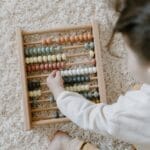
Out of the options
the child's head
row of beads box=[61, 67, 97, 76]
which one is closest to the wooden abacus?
row of beads box=[61, 67, 97, 76]

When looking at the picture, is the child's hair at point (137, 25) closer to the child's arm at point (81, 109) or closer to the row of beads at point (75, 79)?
the child's arm at point (81, 109)

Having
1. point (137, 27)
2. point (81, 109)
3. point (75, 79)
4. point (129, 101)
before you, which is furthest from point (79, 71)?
point (137, 27)

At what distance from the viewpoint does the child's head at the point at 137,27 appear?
724 millimetres

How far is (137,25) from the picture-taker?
734 millimetres

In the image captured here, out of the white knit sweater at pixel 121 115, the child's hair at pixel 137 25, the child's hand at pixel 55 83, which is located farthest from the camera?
the child's hand at pixel 55 83

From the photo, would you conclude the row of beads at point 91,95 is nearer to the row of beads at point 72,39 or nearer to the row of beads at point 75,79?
the row of beads at point 75,79

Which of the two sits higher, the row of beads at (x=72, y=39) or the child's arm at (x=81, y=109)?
the row of beads at (x=72, y=39)

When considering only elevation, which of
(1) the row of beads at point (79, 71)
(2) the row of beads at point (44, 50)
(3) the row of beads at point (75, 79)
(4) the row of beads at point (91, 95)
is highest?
(2) the row of beads at point (44, 50)

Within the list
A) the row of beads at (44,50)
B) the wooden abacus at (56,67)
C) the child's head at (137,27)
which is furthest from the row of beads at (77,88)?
the child's head at (137,27)

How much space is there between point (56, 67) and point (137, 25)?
1.39ft

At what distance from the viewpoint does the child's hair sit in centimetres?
72

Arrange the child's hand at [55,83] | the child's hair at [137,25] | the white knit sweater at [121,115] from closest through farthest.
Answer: the child's hair at [137,25] → the white knit sweater at [121,115] → the child's hand at [55,83]

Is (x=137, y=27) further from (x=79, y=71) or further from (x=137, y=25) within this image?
(x=79, y=71)

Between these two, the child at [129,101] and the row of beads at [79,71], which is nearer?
the child at [129,101]
